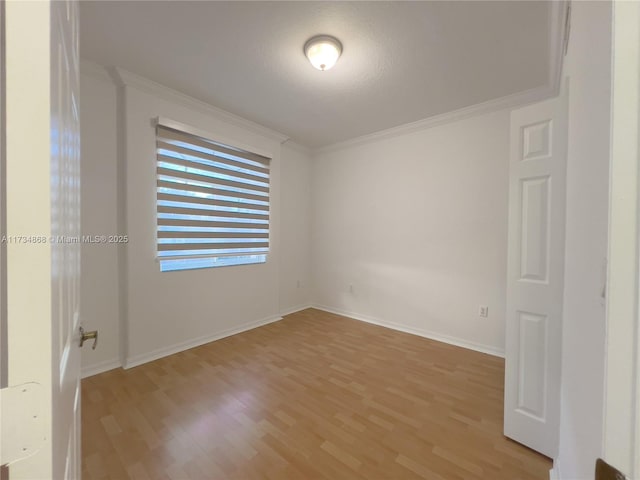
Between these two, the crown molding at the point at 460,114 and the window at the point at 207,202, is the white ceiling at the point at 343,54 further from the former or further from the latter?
the window at the point at 207,202

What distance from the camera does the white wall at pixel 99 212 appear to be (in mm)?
2150

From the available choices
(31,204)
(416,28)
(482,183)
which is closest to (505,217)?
(482,183)

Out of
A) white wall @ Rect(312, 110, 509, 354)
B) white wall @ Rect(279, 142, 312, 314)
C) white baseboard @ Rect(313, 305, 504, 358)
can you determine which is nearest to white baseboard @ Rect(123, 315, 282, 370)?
white wall @ Rect(279, 142, 312, 314)

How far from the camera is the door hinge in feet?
1.10

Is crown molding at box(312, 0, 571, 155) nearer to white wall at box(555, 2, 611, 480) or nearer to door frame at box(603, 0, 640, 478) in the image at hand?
→ white wall at box(555, 2, 611, 480)

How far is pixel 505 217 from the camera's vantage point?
8.45 ft

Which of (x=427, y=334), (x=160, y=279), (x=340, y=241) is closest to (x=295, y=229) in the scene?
(x=340, y=241)

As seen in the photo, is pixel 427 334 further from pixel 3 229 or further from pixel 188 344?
pixel 3 229

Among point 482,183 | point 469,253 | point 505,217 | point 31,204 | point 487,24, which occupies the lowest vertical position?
point 469,253

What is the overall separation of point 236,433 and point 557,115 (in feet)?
8.51

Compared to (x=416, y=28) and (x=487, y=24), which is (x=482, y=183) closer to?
(x=487, y=24)

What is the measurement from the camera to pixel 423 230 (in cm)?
312

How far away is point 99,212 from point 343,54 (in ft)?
8.12

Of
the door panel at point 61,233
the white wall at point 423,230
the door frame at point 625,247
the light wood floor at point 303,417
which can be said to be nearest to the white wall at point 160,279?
the light wood floor at point 303,417
